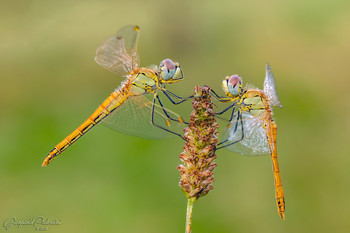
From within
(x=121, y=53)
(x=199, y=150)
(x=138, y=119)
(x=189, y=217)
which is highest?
(x=121, y=53)

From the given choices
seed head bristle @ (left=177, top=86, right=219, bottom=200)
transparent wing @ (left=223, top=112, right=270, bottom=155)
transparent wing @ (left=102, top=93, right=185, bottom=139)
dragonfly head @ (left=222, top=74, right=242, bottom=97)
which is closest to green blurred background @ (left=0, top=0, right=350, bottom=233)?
transparent wing @ (left=223, top=112, right=270, bottom=155)

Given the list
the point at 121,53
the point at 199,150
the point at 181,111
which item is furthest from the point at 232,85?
the point at 181,111

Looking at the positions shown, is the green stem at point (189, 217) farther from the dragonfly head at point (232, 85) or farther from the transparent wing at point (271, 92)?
the transparent wing at point (271, 92)

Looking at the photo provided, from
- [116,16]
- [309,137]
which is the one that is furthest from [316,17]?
[116,16]

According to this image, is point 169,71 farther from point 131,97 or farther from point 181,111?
point 181,111

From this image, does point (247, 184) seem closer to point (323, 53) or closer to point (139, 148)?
point (139, 148)

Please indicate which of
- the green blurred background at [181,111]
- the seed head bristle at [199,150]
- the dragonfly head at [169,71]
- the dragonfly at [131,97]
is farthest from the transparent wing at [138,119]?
the green blurred background at [181,111]

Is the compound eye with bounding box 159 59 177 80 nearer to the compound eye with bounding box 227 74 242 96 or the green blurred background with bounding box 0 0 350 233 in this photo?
the compound eye with bounding box 227 74 242 96
